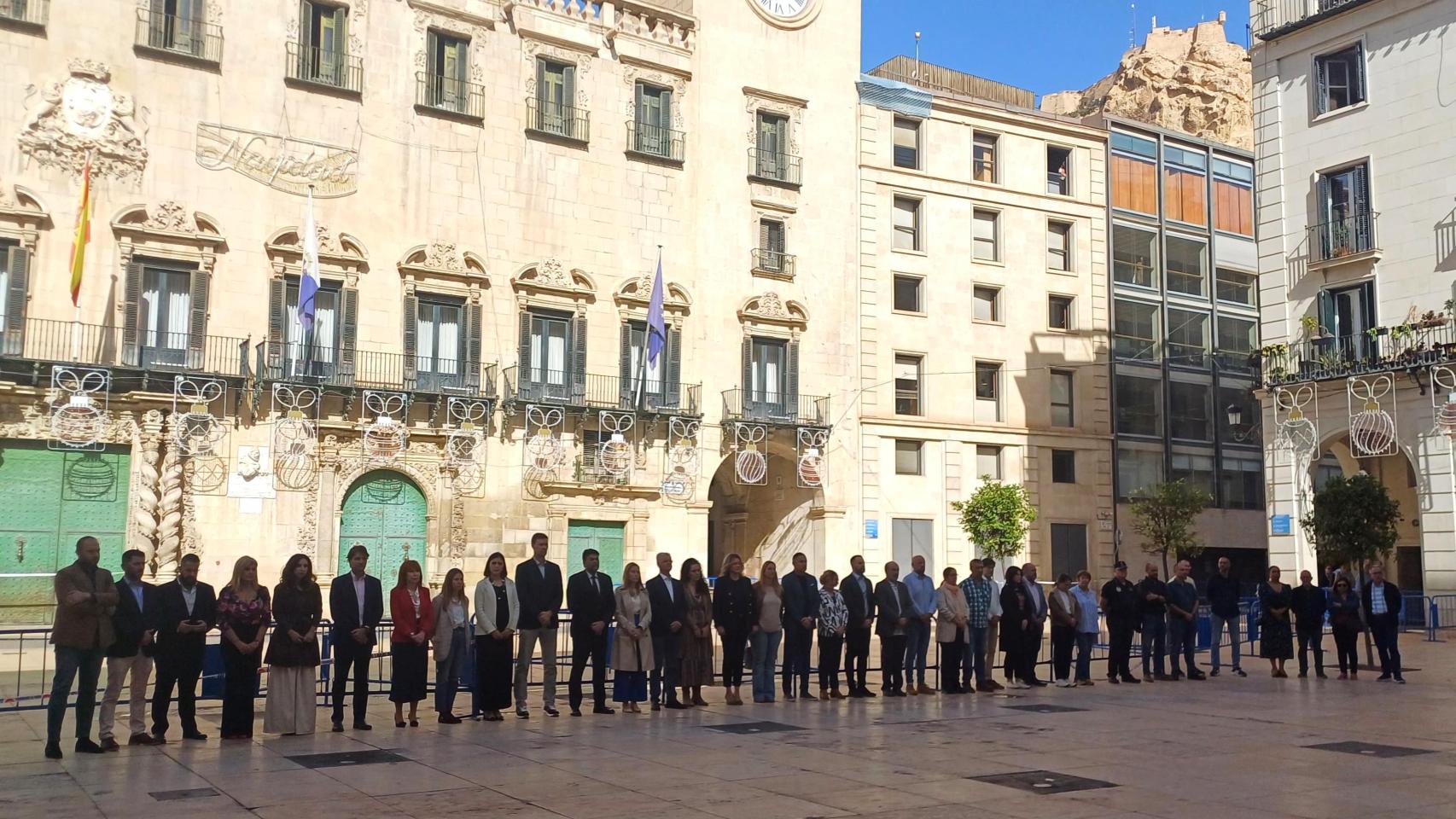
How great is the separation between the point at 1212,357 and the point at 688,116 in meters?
22.2

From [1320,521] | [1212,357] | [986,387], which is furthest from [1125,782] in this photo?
[1212,357]

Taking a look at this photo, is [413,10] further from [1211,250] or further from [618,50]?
[1211,250]

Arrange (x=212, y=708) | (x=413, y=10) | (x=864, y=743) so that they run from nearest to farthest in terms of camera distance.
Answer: (x=864, y=743), (x=212, y=708), (x=413, y=10)

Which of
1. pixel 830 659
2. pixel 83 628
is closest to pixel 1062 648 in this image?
pixel 830 659

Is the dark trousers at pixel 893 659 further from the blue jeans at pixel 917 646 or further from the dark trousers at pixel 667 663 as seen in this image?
the dark trousers at pixel 667 663

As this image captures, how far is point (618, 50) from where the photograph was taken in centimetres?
3584

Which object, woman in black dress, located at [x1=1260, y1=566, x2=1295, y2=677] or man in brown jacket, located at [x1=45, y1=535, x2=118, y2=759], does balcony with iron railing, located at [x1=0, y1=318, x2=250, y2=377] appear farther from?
woman in black dress, located at [x1=1260, y1=566, x2=1295, y2=677]

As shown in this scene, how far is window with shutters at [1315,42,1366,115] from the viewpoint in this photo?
104 feet

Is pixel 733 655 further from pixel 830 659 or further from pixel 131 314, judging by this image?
pixel 131 314

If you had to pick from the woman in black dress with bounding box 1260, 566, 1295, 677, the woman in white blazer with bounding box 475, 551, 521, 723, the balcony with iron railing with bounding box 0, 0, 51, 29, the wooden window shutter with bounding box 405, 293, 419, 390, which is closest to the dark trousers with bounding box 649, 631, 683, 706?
the woman in white blazer with bounding box 475, 551, 521, 723

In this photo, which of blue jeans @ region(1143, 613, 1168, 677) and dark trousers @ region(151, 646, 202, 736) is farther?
blue jeans @ region(1143, 613, 1168, 677)

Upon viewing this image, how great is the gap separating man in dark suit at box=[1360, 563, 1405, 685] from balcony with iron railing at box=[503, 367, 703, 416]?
1902cm

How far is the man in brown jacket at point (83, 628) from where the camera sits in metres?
12.5

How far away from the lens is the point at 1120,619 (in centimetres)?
1997
